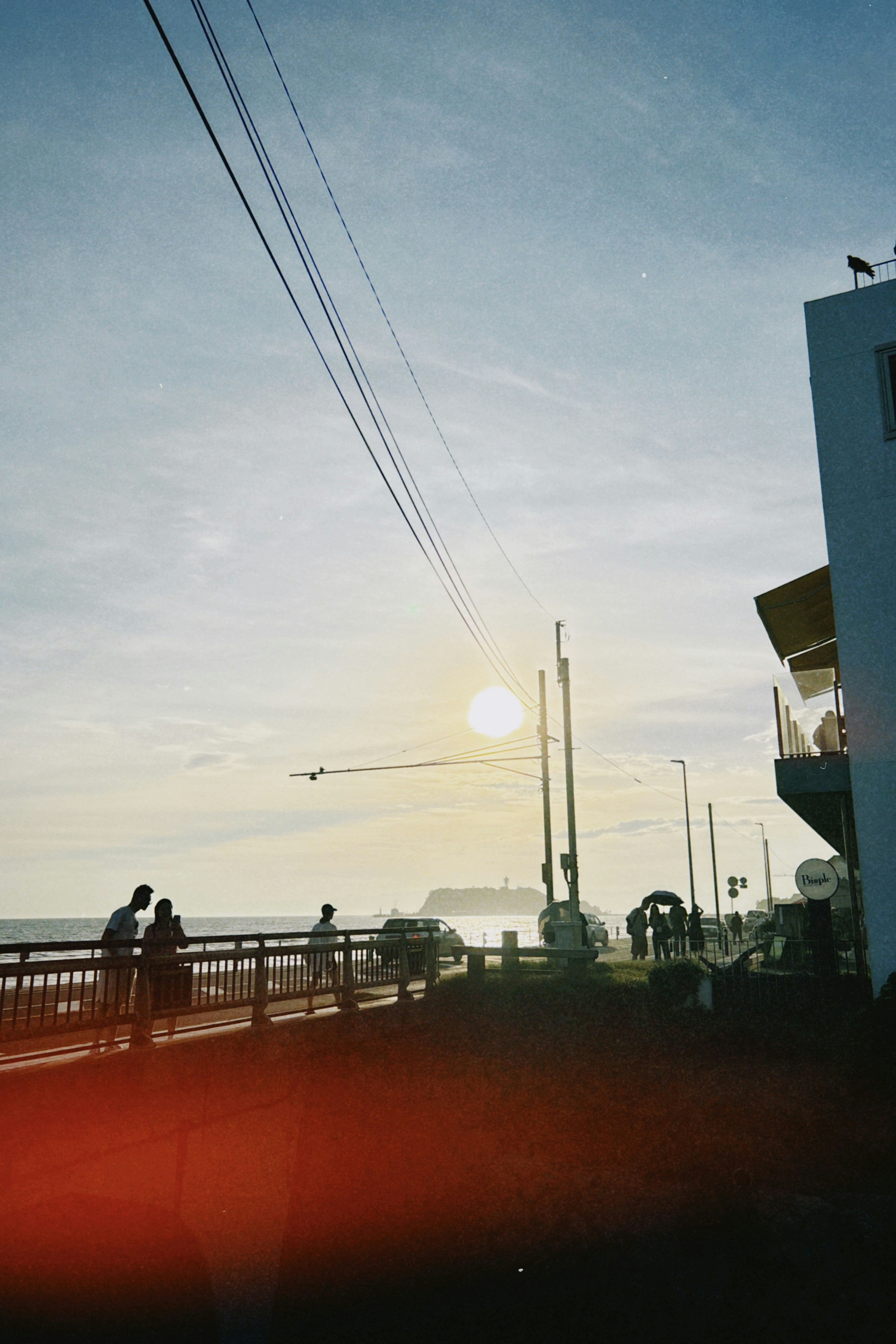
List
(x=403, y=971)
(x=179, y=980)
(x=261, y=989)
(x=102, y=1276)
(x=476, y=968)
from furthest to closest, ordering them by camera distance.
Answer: (x=476, y=968), (x=403, y=971), (x=261, y=989), (x=179, y=980), (x=102, y=1276)

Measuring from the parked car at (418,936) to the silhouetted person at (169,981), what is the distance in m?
5.03

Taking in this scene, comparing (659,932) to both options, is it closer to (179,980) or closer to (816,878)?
(816,878)

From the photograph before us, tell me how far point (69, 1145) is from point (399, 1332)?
9.96 ft

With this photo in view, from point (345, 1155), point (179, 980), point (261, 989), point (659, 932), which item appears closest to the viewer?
point (179, 980)

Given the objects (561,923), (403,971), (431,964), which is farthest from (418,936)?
(561,923)

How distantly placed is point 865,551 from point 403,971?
10033 mm

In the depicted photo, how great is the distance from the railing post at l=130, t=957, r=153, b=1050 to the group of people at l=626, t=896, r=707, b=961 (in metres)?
18.1

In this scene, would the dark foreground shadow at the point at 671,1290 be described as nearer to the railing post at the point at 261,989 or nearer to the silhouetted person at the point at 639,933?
the railing post at the point at 261,989

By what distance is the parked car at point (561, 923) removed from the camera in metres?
30.2

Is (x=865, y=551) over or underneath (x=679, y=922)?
over

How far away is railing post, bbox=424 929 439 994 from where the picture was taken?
1697 cm

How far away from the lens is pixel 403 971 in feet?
50.4

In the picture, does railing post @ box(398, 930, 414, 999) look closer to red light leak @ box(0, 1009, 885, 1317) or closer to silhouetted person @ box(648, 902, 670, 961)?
red light leak @ box(0, 1009, 885, 1317)

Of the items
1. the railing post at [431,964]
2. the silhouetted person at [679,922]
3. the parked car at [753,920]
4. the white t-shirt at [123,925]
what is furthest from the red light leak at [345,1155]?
the parked car at [753,920]
